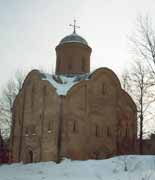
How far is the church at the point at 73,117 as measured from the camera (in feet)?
88.9

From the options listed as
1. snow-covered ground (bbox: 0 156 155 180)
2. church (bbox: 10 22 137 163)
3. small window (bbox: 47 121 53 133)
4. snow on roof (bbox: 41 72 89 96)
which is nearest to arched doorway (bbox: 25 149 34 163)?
church (bbox: 10 22 137 163)

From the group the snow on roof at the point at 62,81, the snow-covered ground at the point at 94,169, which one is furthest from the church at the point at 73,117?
the snow-covered ground at the point at 94,169

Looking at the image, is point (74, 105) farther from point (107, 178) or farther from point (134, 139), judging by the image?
point (107, 178)

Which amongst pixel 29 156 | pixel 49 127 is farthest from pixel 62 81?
pixel 29 156

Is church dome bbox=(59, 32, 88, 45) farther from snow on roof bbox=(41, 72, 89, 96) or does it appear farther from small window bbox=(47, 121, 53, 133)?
small window bbox=(47, 121, 53, 133)

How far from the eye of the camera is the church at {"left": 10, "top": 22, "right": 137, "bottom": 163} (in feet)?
88.9

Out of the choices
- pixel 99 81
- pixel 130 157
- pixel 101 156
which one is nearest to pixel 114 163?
pixel 130 157

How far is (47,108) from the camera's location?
2845cm

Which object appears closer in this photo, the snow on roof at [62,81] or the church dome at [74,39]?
the snow on roof at [62,81]

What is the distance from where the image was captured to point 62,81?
3058cm

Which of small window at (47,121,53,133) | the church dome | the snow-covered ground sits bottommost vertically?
the snow-covered ground

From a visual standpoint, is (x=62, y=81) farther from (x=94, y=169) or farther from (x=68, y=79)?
(x=94, y=169)

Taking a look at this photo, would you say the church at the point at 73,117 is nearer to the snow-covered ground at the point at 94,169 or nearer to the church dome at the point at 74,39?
the church dome at the point at 74,39

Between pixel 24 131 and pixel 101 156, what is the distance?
24.2ft
